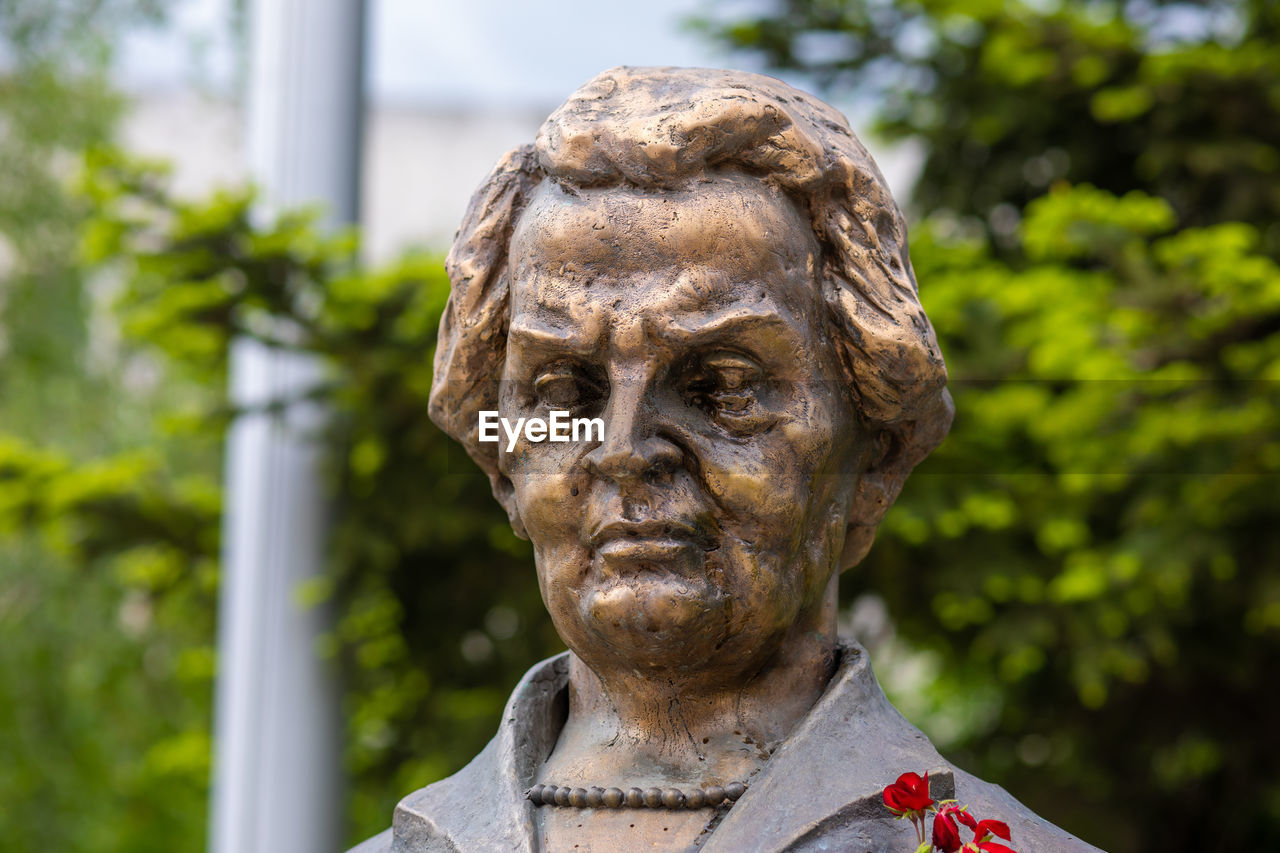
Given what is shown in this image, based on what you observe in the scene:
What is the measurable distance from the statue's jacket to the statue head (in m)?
0.15

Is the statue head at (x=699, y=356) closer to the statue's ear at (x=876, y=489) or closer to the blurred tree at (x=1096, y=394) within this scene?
the statue's ear at (x=876, y=489)

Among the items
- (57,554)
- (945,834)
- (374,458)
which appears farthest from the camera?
(57,554)

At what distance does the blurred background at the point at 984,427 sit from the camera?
4.45 metres

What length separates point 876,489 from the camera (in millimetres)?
2389

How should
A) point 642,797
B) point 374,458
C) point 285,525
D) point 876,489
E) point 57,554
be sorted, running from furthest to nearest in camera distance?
1. point 57,554
2. point 285,525
3. point 374,458
4. point 876,489
5. point 642,797

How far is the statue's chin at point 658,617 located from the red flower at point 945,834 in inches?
16.3

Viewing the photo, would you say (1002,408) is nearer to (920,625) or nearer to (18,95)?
(920,625)

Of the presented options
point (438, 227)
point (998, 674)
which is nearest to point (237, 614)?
point (438, 227)

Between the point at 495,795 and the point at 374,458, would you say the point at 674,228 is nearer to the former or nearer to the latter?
the point at 495,795

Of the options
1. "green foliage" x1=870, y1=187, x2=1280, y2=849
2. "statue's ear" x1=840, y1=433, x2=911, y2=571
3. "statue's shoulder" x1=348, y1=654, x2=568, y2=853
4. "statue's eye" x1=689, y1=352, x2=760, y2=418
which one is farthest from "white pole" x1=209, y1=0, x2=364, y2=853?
"statue's eye" x1=689, y1=352, x2=760, y2=418

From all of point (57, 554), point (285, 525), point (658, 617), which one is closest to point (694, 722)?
point (658, 617)

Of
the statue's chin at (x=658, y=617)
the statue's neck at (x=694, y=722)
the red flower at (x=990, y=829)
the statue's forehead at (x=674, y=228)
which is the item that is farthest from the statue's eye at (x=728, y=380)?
the red flower at (x=990, y=829)

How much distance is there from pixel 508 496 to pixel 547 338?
0.39 meters

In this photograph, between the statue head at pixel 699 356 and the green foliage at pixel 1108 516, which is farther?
the green foliage at pixel 1108 516
